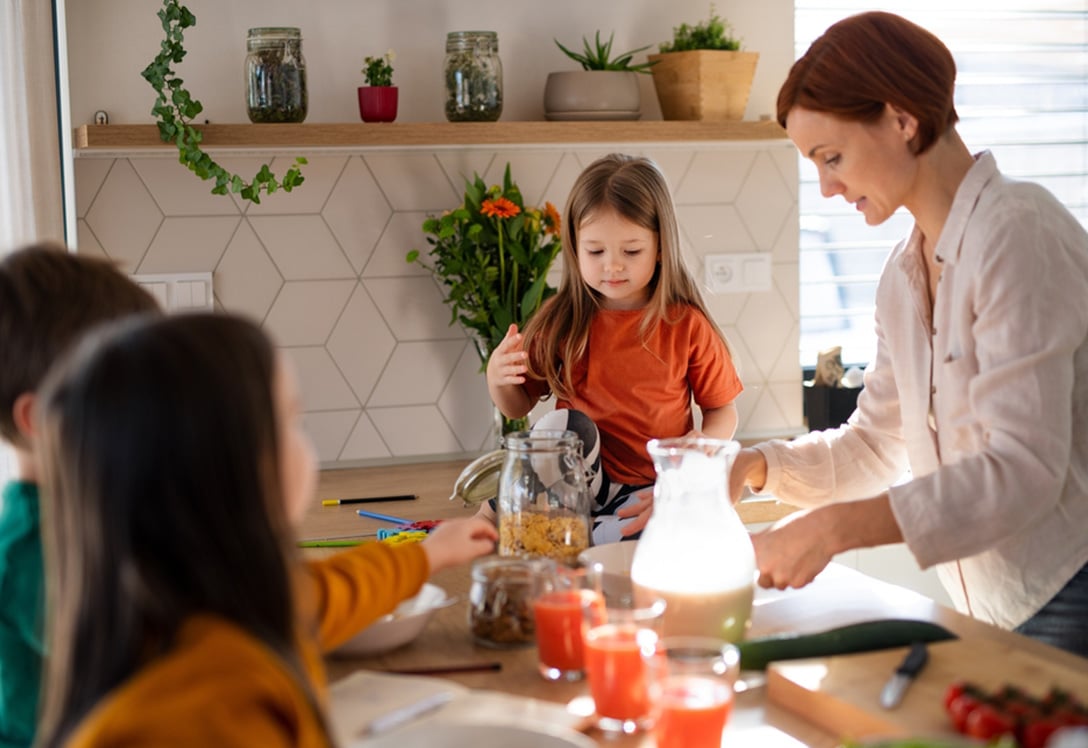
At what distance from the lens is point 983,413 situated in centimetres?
141

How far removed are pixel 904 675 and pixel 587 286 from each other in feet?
4.41

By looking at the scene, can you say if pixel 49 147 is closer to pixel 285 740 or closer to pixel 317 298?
pixel 317 298

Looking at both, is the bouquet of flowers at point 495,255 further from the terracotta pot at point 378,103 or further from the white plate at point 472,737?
the white plate at point 472,737

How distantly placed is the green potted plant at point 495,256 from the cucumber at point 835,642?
1512 mm

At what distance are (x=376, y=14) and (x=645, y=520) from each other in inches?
60.7

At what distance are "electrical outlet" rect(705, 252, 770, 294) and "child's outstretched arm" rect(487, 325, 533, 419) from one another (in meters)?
0.80

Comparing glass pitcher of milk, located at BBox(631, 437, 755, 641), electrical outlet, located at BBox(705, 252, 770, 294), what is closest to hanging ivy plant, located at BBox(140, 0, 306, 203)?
electrical outlet, located at BBox(705, 252, 770, 294)

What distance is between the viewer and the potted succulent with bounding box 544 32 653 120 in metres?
2.69

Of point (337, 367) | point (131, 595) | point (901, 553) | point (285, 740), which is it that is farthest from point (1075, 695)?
point (337, 367)

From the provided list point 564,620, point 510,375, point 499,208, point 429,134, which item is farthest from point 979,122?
point 564,620

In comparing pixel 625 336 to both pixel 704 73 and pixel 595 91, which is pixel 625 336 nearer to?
pixel 595 91

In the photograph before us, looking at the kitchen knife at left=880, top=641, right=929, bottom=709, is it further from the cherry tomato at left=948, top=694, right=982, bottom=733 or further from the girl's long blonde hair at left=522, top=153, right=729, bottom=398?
the girl's long blonde hair at left=522, top=153, right=729, bottom=398

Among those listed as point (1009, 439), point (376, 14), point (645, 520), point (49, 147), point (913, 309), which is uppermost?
point (376, 14)

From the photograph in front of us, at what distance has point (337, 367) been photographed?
273cm
